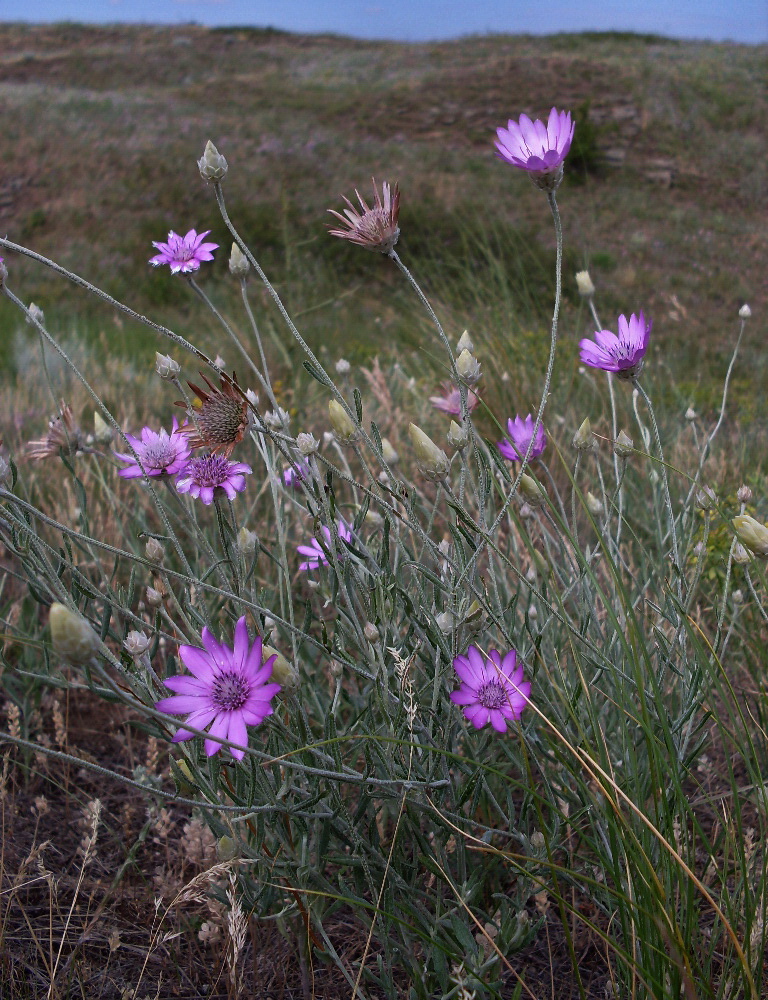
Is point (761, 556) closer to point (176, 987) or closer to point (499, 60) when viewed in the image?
point (176, 987)

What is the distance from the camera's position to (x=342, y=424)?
1.07 m

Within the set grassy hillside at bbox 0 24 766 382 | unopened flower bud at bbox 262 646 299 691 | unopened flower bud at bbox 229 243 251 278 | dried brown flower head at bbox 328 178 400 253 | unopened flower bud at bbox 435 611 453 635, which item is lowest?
unopened flower bud at bbox 262 646 299 691

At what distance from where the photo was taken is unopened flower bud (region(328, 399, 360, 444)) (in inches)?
42.0

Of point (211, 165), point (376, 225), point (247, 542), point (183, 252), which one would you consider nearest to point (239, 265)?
point (183, 252)

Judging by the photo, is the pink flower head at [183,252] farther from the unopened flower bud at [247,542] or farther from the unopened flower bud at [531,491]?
the unopened flower bud at [531,491]

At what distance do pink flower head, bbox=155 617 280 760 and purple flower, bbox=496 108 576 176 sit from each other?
72 centimetres

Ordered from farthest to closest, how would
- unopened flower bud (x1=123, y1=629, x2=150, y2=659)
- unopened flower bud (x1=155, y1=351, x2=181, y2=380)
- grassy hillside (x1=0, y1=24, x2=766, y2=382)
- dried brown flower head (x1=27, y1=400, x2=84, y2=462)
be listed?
grassy hillside (x1=0, y1=24, x2=766, y2=382)
dried brown flower head (x1=27, y1=400, x2=84, y2=462)
unopened flower bud (x1=155, y1=351, x2=181, y2=380)
unopened flower bud (x1=123, y1=629, x2=150, y2=659)

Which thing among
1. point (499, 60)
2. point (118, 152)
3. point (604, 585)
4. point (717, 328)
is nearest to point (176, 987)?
point (604, 585)

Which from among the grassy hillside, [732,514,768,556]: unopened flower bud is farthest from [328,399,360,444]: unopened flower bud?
the grassy hillside

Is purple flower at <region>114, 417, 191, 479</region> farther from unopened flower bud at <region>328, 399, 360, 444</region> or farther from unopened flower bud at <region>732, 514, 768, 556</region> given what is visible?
unopened flower bud at <region>732, 514, 768, 556</region>

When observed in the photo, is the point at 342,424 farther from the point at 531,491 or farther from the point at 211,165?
the point at 211,165

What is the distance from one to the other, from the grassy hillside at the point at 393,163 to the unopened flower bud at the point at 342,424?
7.01 m

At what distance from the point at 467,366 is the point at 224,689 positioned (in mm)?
617

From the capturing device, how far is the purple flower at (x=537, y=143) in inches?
39.4
